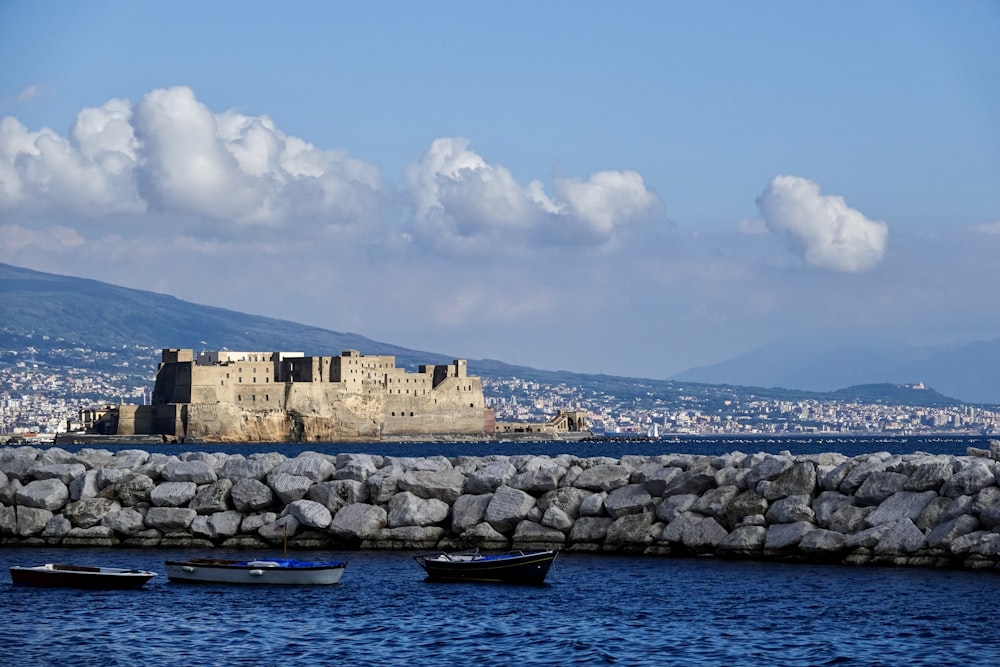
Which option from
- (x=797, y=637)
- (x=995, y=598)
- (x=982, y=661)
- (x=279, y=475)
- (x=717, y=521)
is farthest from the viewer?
(x=279, y=475)

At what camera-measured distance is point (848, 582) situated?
16453 mm

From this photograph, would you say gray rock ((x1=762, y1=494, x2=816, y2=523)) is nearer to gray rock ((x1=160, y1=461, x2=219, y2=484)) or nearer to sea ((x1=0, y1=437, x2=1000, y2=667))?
sea ((x1=0, y1=437, x2=1000, y2=667))

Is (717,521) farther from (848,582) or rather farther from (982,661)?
(982,661)

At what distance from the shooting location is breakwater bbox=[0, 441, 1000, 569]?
688 inches

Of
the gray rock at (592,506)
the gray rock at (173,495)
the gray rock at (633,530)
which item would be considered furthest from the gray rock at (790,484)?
the gray rock at (173,495)

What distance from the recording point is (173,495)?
65.7 feet

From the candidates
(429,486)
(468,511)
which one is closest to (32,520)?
(429,486)

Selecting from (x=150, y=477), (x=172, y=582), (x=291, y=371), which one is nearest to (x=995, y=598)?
(x=172, y=582)

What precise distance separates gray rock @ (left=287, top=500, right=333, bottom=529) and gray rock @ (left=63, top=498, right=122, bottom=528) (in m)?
2.59

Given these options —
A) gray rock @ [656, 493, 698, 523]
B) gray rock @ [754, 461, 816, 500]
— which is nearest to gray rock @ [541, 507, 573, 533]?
gray rock @ [656, 493, 698, 523]

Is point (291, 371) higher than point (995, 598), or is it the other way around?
point (291, 371)

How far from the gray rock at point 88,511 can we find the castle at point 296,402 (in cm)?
5833

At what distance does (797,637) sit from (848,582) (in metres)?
2.91

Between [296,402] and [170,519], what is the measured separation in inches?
2484
